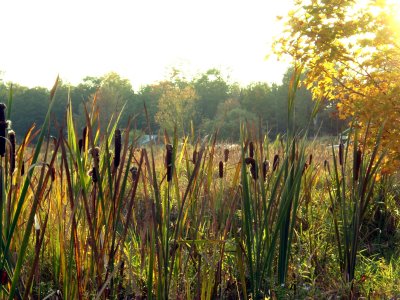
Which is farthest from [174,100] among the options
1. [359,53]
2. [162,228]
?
[162,228]

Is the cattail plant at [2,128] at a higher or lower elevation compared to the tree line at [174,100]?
lower

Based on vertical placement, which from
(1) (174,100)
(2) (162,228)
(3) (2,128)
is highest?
(1) (174,100)

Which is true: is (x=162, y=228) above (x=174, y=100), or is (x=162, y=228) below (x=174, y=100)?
below

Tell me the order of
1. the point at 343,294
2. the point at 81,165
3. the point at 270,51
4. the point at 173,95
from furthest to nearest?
the point at 173,95
the point at 270,51
the point at 343,294
the point at 81,165

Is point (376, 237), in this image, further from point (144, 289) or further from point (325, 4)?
point (144, 289)

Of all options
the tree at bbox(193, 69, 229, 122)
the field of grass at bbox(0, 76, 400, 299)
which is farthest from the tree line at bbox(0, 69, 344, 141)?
the field of grass at bbox(0, 76, 400, 299)

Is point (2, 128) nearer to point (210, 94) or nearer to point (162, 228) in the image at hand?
point (162, 228)

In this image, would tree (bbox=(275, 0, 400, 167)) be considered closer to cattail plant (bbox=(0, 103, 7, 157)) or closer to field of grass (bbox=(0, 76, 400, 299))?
field of grass (bbox=(0, 76, 400, 299))

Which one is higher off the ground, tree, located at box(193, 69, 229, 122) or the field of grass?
tree, located at box(193, 69, 229, 122)

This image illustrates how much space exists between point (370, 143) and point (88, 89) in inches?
1901

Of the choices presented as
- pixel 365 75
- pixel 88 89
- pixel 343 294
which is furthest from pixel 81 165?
pixel 88 89

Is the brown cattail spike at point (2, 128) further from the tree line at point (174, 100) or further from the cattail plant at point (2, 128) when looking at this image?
the tree line at point (174, 100)

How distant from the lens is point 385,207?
191 inches

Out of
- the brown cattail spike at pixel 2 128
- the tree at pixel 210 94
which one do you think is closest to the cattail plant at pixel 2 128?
the brown cattail spike at pixel 2 128
